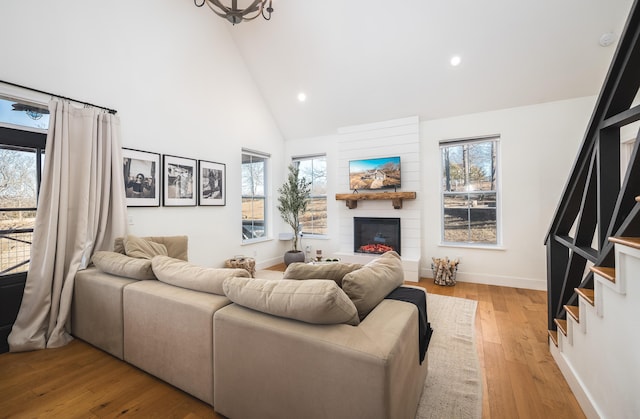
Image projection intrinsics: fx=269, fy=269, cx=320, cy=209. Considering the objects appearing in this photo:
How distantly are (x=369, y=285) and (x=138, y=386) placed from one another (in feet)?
5.64

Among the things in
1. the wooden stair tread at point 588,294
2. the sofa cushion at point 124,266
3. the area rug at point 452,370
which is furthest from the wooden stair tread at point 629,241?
the sofa cushion at point 124,266

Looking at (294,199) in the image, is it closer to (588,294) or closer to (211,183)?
(211,183)

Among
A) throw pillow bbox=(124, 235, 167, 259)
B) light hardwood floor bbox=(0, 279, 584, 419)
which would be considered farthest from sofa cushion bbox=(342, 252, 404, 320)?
throw pillow bbox=(124, 235, 167, 259)

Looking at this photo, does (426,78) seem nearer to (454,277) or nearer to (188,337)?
(454,277)

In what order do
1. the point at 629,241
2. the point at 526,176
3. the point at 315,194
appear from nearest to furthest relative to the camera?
the point at 629,241, the point at 526,176, the point at 315,194

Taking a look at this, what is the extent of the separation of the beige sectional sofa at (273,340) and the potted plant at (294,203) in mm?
3276

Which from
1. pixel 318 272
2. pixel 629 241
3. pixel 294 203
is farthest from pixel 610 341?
pixel 294 203

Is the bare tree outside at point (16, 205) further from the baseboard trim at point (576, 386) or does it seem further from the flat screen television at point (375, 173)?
the baseboard trim at point (576, 386)

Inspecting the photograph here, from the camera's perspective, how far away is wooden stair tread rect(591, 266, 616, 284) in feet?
4.23

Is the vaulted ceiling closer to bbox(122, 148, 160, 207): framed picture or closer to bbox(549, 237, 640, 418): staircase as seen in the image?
bbox(122, 148, 160, 207): framed picture

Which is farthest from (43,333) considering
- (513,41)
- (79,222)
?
(513,41)

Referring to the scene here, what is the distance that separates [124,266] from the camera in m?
2.14

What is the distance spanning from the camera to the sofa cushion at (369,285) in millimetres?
1418

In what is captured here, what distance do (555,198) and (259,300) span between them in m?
4.33
